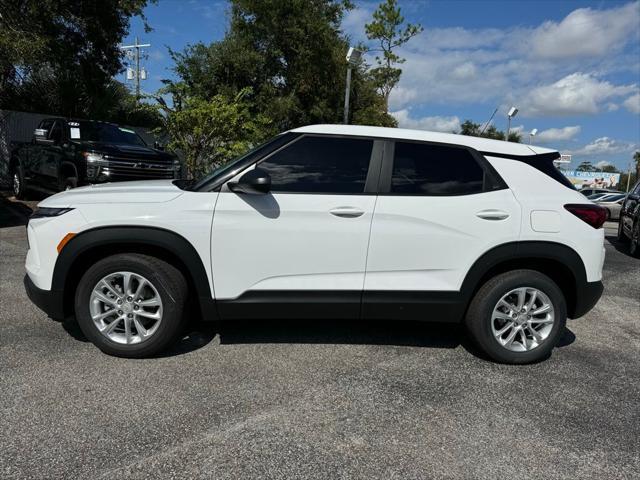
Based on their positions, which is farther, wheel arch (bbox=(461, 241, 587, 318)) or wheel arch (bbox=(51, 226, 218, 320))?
wheel arch (bbox=(461, 241, 587, 318))

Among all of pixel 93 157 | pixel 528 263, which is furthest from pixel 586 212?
pixel 93 157

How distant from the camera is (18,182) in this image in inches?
449

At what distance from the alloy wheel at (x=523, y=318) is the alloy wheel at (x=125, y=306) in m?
2.52

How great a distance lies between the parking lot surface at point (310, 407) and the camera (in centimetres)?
248

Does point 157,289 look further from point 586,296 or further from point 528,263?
point 586,296

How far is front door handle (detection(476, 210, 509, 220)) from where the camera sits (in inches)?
139

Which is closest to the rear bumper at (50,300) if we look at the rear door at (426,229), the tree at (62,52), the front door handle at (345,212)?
the front door handle at (345,212)

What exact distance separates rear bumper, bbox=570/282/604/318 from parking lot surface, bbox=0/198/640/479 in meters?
0.48

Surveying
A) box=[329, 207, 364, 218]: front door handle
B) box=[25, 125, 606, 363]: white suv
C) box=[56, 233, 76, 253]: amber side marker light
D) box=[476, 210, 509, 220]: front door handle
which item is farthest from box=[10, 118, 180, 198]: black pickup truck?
box=[476, 210, 509, 220]: front door handle

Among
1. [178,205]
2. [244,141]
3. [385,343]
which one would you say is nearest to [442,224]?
[385,343]

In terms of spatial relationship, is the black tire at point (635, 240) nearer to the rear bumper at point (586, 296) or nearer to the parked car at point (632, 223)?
the parked car at point (632, 223)

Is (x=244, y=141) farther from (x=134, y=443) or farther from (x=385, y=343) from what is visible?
(x=134, y=443)

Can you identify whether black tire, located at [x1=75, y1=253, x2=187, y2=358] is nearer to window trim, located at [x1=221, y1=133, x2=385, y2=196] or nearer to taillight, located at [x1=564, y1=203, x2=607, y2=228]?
window trim, located at [x1=221, y1=133, x2=385, y2=196]

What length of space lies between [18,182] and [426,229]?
11200 millimetres
